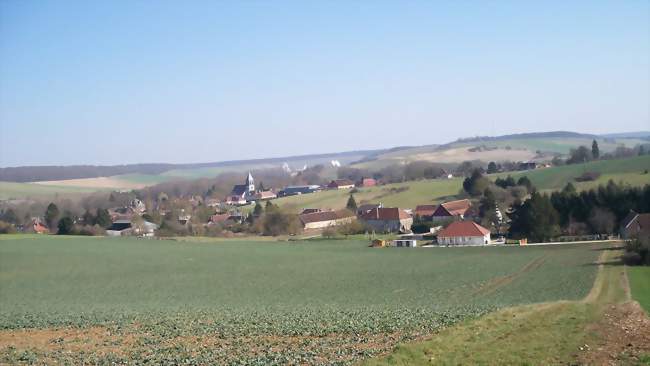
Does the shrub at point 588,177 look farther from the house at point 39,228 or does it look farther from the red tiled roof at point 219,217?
the house at point 39,228

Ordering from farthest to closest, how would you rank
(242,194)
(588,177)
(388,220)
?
(242,194), (588,177), (388,220)

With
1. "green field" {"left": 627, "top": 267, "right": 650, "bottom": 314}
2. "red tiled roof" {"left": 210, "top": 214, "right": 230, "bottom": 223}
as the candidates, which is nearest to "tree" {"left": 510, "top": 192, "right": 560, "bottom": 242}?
"green field" {"left": 627, "top": 267, "right": 650, "bottom": 314}

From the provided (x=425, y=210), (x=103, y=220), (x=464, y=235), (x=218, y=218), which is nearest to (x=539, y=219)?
(x=464, y=235)

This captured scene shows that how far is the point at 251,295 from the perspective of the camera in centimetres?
3453

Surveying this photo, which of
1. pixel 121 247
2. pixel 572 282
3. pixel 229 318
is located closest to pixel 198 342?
pixel 229 318

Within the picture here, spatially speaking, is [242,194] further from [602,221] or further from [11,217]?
[602,221]

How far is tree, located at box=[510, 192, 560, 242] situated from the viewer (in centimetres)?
5724

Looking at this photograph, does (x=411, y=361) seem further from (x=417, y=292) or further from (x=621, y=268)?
(x=621, y=268)

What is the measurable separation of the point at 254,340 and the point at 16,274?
→ 116 ft

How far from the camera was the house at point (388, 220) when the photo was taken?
248 ft

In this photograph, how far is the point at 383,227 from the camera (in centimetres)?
7600

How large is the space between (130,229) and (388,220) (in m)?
34.2

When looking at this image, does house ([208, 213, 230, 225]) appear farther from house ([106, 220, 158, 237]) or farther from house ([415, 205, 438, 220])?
house ([415, 205, 438, 220])

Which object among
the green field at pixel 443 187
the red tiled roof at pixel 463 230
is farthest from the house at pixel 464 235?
the green field at pixel 443 187
